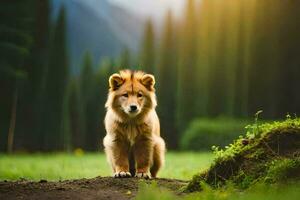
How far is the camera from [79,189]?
8.53 metres

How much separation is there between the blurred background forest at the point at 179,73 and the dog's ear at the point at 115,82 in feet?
58.8

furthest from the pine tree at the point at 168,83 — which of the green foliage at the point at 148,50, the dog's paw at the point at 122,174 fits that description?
the dog's paw at the point at 122,174

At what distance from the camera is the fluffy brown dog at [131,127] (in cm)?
981

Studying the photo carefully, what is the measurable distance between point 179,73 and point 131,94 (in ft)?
92.1

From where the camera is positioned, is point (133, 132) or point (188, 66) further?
point (188, 66)

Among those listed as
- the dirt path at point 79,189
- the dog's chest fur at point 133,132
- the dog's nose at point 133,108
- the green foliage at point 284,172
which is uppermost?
the dog's nose at point 133,108

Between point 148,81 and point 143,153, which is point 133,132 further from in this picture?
point 148,81

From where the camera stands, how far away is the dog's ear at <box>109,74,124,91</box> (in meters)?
10.1

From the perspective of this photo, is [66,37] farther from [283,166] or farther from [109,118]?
[283,166]

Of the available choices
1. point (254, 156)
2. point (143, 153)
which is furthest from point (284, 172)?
point (143, 153)

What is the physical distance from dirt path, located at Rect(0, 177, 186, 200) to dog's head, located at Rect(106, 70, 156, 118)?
41.6 inches

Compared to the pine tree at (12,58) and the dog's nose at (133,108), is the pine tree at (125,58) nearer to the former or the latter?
the pine tree at (12,58)

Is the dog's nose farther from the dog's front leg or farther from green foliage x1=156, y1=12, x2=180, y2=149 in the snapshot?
green foliage x1=156, y1=12, x2=180, y2=149

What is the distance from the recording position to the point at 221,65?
3541cm
